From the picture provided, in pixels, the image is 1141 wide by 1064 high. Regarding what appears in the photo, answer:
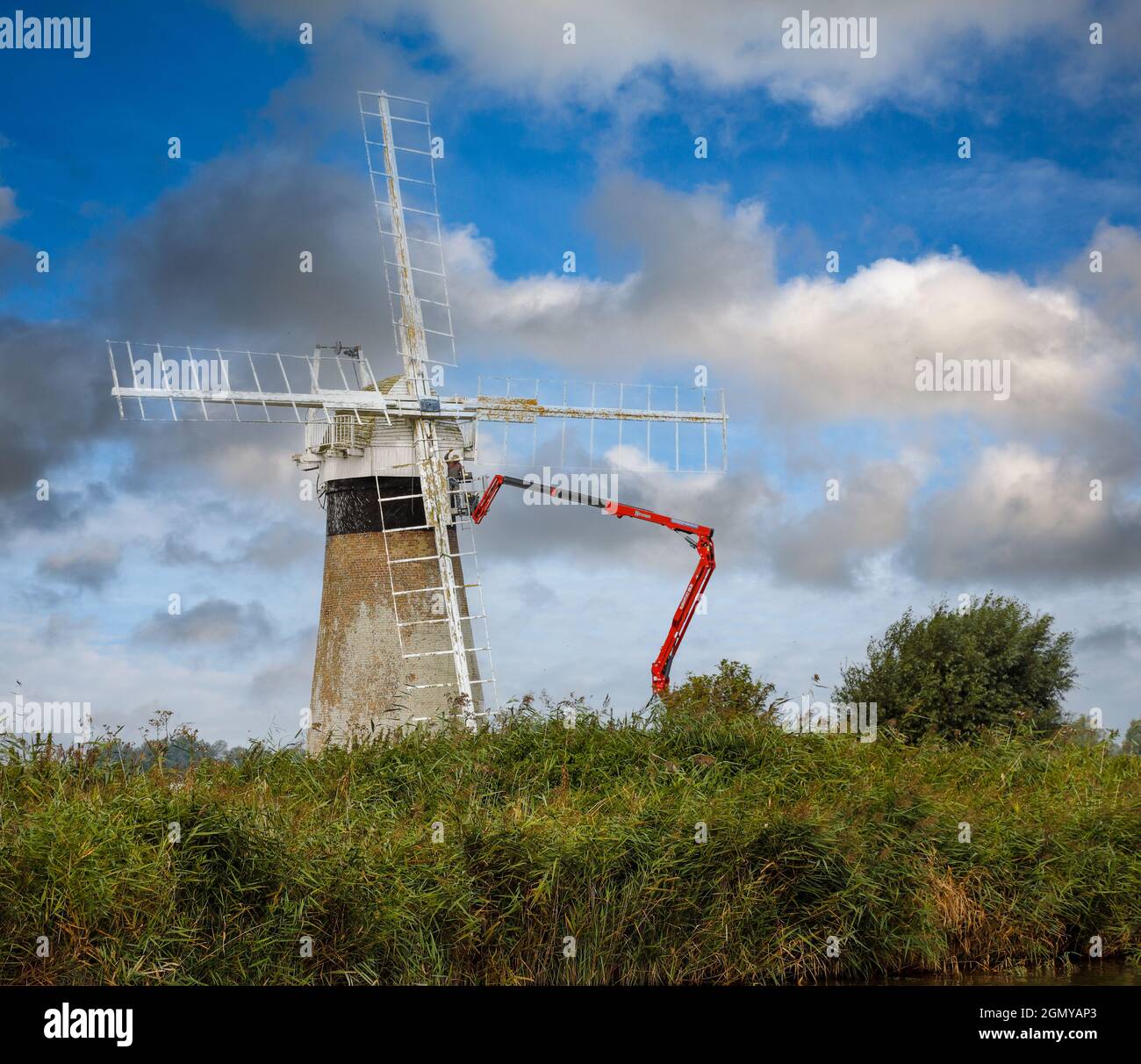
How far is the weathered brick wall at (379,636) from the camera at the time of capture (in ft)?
68.6

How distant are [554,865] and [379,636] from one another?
41.2 feet

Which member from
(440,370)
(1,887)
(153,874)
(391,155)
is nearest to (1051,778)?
(153,874)

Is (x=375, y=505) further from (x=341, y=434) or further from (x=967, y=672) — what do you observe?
(x=967, y=672)

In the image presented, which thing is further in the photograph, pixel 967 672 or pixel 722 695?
pixel 967 672

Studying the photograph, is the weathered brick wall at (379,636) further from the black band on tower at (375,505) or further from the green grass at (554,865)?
the green grass at (554,865)

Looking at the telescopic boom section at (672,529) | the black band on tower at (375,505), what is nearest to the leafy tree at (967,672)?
the telescopic boom section at (672,529)

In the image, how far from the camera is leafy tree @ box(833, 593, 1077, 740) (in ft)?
74.2

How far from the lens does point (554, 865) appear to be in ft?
29.3

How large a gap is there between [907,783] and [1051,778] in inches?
129

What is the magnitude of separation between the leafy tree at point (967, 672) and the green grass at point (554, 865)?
10.2 meters

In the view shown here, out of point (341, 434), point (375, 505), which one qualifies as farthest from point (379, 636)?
point (341, 434)

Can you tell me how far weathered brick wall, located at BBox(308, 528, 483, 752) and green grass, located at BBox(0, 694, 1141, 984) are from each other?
841 centimetres

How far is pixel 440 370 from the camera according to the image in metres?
22.9

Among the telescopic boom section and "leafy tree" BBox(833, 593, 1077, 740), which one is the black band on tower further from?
"leafy tree" BBox(833, 593, 1077, 740)
